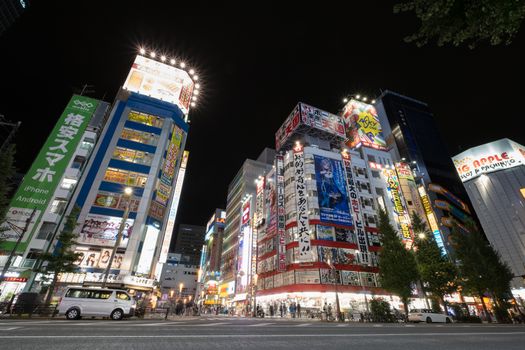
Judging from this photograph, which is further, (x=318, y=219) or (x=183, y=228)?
(x=183, y=228)

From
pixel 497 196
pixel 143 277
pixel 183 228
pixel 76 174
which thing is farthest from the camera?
pixel 183 228

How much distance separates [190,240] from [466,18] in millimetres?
176733

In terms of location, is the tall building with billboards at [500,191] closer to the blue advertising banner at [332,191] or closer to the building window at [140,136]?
the blue advertising banner at [332,191]

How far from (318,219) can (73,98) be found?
43502 millimetres

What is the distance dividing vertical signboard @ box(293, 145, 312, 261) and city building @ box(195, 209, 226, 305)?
38729 millimetres

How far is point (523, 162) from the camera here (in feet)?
270

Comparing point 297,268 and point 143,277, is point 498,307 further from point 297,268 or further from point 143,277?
point 143,277

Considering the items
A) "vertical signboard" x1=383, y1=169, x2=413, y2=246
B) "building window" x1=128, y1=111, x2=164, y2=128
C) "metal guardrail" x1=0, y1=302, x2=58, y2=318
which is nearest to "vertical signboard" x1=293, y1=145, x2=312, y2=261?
"vertical signboard" x1=383, y1=169, x2=413, y2=246

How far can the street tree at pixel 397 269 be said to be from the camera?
26.0m

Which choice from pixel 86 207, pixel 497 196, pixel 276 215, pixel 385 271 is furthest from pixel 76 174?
pixel 497 196

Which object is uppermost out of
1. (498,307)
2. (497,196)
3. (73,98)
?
(497,196)

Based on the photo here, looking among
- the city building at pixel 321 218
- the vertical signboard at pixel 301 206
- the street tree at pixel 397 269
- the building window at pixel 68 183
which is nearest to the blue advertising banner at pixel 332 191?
the city building at pixel 321 218

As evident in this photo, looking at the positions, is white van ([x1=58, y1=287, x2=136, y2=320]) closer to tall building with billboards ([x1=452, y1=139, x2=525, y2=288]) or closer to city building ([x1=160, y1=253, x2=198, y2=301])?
city building ([x1=160, y1=253, x2=198, y2=301])

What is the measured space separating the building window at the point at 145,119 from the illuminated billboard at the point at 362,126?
4142 cm
